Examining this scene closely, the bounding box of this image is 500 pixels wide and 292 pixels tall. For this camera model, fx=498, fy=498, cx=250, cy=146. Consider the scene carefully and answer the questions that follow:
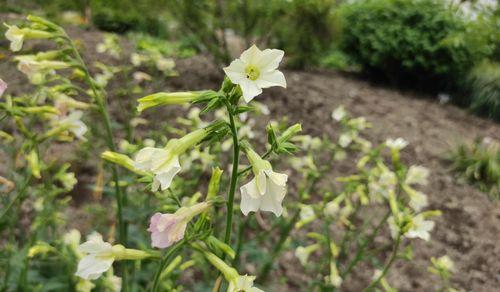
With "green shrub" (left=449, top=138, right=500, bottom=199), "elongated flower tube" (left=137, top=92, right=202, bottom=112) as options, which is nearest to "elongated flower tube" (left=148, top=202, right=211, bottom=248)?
"elongated flower tube" (left=137, top=92, right=202, bottom=112)

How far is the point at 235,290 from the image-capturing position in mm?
1041

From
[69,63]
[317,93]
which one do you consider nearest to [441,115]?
[317,93]

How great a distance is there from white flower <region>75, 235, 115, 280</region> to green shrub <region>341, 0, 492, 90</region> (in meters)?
6.70

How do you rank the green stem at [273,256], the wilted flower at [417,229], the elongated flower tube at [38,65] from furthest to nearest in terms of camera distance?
1. the green stem at [273,256]
2. the wilted flower at [417,229]
3. the elongated flower tube at [38,65]

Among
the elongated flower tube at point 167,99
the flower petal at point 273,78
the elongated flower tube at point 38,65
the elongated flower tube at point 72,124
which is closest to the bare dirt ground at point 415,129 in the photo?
the elongated flower tube at point 72,124

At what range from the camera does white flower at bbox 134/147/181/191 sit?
0.99m

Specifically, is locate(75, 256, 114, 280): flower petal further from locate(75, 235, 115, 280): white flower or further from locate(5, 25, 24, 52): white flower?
locate(5, 25, 24, 52): white flower

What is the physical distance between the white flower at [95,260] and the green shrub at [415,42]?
22.0 feet

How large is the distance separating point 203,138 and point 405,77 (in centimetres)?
718

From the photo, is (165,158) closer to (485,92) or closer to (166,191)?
(166,191)

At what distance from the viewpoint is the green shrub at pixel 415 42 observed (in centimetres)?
721

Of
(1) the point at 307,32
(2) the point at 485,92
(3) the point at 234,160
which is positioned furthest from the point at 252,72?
(2) the point at 485,92

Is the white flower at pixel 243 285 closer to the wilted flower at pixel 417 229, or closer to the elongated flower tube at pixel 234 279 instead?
the elongated flower tube at pixel 234 279

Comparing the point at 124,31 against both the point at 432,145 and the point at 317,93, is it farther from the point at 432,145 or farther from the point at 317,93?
the point at 432,145
